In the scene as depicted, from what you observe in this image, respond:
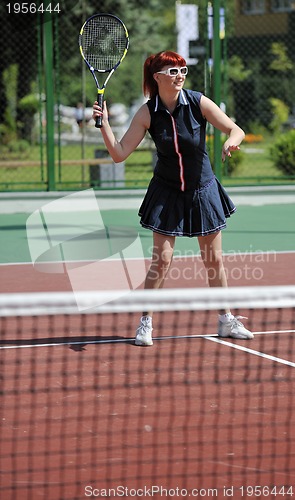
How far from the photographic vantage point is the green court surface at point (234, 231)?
10438 mm

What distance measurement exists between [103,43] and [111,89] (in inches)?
1243

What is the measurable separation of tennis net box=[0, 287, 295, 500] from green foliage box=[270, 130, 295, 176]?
1060 centimetres

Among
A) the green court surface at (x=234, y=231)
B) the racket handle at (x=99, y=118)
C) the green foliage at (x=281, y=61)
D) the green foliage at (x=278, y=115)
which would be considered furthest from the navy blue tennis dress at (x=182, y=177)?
the green foliage at (x=281, y=61)

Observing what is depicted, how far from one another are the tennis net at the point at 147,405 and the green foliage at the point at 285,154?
1060 centimetres

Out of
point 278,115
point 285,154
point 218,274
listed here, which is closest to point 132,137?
point 218,274

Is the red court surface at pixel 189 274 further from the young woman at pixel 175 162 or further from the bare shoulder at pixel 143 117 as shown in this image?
the bare shoulder at pixel 143 117

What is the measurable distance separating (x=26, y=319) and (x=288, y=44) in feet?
78.3

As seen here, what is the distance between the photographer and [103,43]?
781 cm

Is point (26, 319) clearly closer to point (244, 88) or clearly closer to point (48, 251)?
point (48, 251)

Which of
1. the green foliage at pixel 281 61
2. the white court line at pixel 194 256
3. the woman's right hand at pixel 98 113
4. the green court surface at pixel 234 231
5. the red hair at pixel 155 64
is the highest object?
the red hair at pixel 155 64

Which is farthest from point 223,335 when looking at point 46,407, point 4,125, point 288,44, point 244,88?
point 288,44

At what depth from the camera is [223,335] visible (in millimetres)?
6418

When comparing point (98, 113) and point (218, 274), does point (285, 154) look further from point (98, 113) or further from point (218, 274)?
point (98, 113)

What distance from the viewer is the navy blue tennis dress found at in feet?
20.0
